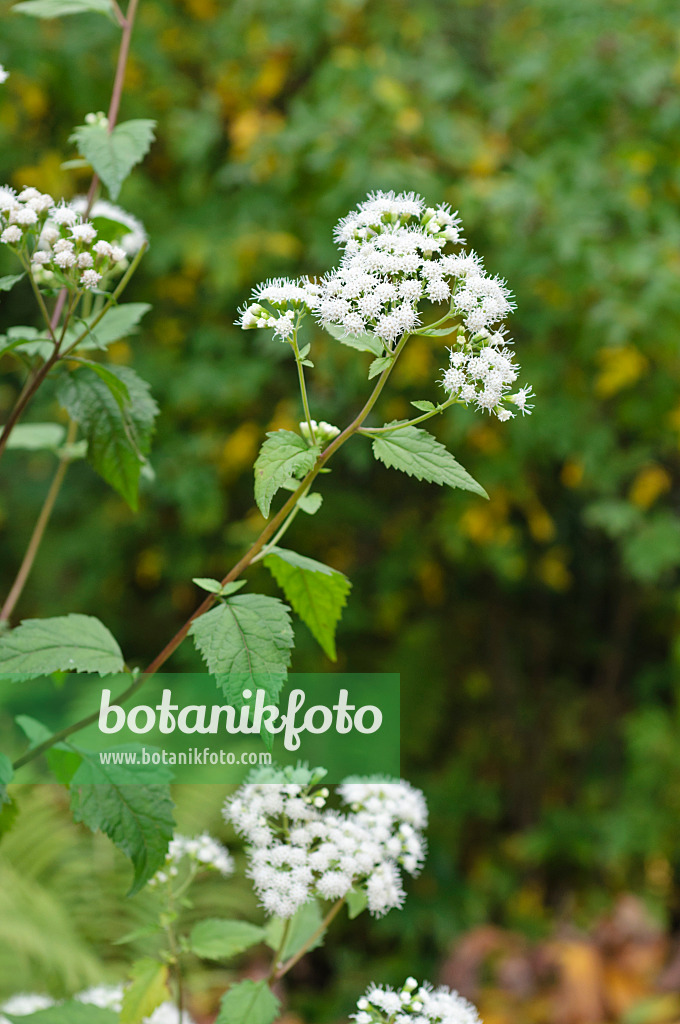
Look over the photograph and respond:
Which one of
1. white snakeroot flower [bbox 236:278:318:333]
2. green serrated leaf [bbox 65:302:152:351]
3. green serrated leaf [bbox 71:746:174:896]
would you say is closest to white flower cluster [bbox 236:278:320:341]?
white snakeroot flower [bbox 236:278:318:333]

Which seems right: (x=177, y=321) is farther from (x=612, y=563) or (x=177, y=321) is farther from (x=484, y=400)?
(x=484, y=400)

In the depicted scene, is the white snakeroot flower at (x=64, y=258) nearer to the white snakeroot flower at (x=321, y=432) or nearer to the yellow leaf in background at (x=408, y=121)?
the white snakeroot flower at (x=321, y=432)

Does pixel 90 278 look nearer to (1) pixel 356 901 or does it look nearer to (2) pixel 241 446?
(1) pixel 356 901

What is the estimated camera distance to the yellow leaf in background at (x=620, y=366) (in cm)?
206

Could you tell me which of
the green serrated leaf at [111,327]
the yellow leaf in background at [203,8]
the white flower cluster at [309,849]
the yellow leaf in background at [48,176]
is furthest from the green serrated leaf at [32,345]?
the yellow leaf in background at [203,8]

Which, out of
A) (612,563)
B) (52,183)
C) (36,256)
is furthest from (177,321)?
(36,256)

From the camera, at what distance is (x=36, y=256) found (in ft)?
2.04

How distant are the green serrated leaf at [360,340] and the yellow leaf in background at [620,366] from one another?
158 cm

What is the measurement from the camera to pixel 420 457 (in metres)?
0.60

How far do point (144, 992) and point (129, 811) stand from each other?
7.8 inches

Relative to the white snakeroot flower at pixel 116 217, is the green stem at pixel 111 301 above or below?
below

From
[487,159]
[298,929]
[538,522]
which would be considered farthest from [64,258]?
[538,522]

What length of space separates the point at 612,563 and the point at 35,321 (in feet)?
6.46

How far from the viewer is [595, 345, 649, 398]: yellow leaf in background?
6.76 ft
